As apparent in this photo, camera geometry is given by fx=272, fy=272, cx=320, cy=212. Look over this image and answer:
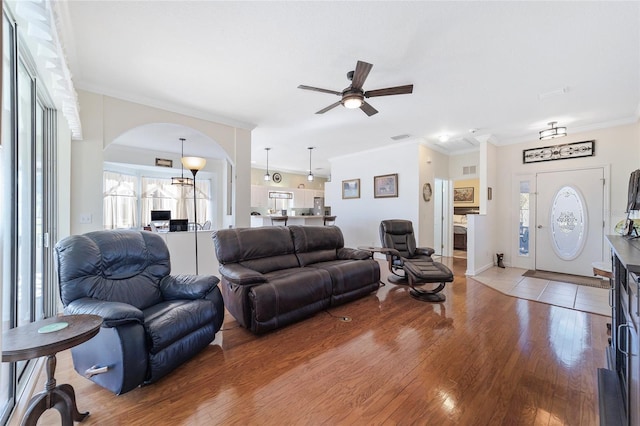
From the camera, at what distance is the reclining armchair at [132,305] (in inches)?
66.0

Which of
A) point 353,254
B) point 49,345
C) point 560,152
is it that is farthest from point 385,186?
point 49,345

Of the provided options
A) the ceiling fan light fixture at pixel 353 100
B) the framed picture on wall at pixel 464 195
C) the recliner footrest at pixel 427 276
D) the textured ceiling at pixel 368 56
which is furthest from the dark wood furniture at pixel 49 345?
the framed picture on wall at pixel 464 195

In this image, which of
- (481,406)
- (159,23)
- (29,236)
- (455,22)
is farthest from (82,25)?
(481,406)

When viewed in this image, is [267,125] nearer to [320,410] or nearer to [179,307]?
[179,307]

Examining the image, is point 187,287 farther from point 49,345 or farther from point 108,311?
point 49,345

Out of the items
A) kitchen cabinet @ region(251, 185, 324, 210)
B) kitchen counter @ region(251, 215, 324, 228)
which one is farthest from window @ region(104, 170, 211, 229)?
kitchen counter @ region(251, 215, 324, 228)

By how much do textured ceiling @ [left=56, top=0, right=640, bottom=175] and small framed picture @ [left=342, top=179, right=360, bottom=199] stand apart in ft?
8.65

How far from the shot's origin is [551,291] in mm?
3883

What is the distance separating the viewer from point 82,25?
7.29 feet

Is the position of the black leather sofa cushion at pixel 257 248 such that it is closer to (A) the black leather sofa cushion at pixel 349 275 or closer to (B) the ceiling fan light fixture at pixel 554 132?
(A) the black leather sofa cushion at pixel 349 275

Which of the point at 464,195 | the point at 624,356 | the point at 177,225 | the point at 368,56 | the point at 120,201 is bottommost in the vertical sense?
the point at 624,356

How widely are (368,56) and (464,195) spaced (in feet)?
24.4

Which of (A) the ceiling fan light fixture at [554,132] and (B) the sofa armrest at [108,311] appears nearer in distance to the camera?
(B) the sofa armrest at [108,311]

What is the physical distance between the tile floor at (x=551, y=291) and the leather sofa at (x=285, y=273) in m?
2.07
